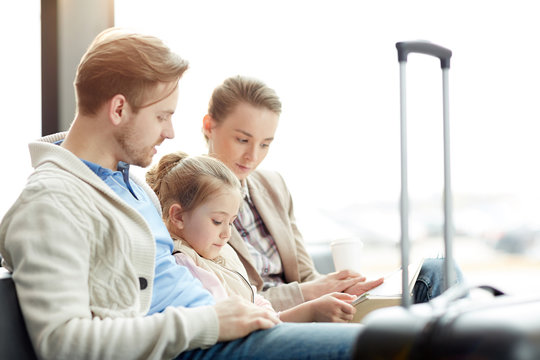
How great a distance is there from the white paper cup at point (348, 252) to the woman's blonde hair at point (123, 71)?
30.5 inches

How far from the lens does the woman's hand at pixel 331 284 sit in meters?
1.76

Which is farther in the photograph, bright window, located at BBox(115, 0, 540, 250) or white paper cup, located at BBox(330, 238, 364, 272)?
bright window, located at BBox(115, 0, 540, 250)

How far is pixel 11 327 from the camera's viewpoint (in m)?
1.03

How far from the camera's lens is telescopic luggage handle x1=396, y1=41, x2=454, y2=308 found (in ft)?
3.02

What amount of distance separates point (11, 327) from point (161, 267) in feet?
1.04

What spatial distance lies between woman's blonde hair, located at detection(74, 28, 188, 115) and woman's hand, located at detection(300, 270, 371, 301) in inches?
29.9

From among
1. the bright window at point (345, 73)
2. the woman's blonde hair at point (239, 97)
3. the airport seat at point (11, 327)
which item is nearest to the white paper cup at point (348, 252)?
the bright window at point (345, 73)

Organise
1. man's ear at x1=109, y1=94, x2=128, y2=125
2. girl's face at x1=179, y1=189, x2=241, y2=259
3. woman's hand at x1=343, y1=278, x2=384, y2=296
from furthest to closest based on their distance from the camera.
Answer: woman's hand at x1=343, y1=278, x2=384, y2=296 < girl's face at x1=179, y1=189, x2=241, y2=259 < man's ear at x1=109, y1=94, x2=128, y2=125

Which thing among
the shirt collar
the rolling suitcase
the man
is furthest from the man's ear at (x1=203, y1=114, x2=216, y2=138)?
the rolling suitcase

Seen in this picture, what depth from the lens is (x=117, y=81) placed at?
1.21 metres

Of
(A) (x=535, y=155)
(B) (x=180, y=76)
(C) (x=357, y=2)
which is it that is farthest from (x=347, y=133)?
(A) (x=535, y=155)

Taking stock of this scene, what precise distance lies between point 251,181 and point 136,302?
35.1 inches

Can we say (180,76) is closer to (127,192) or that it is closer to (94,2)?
(127,192)

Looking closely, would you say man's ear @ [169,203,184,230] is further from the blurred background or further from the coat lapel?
the coat lapel
